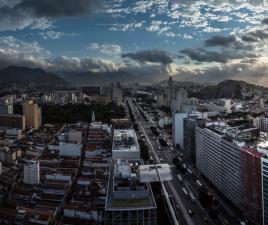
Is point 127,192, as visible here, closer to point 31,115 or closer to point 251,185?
point 251,185

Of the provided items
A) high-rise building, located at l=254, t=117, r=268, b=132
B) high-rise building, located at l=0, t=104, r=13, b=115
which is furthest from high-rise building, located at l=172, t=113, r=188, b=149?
high-rise building, located at l=0, t=104, r=13, b=115

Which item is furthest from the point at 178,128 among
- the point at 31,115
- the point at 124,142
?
the point at 31,115

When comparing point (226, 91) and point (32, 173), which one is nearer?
point (32, 173)

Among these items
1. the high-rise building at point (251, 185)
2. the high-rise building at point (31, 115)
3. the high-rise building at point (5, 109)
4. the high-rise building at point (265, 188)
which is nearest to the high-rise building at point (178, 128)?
the high-rise building at point (251, 185)

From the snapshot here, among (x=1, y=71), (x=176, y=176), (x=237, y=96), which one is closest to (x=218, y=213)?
(x=176, y=176)

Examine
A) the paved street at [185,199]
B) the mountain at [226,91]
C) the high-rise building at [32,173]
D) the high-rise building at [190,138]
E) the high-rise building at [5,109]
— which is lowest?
the paved street at [185,199]

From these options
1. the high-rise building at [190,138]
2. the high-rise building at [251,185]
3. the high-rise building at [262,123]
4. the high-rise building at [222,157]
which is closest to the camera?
the high-rise building at [251,185]

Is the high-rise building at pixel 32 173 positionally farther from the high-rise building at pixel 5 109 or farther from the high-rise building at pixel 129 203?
the high-rise building at pixel 5 109
